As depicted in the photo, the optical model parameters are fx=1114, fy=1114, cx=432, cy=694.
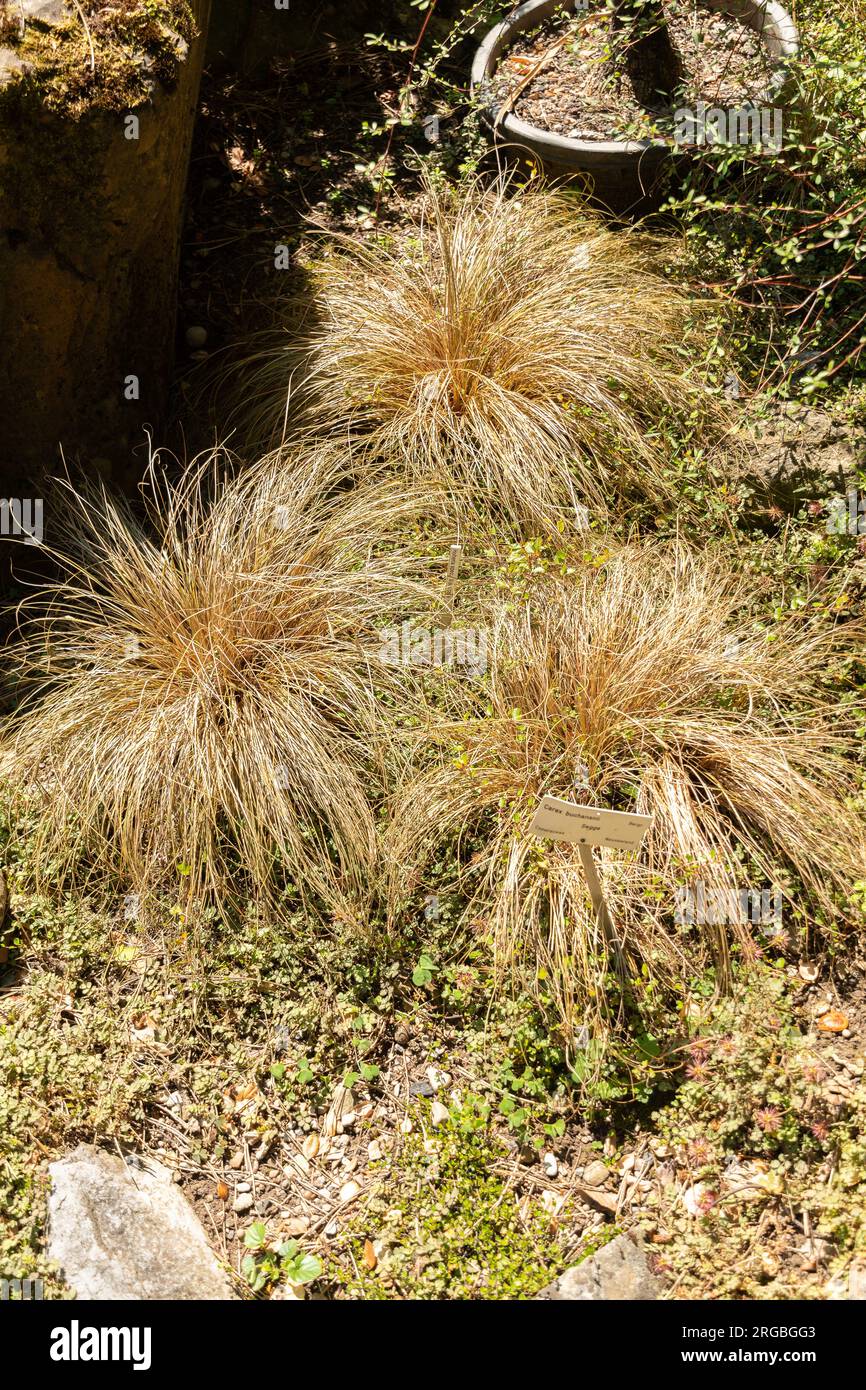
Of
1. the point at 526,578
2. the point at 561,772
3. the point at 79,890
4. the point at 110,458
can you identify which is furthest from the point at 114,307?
the point at 561,772

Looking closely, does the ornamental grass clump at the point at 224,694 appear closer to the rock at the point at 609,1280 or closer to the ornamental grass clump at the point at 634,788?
the ornamental grass clump at the point at 634,788

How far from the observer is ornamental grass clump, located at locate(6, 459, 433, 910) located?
10.2 ft

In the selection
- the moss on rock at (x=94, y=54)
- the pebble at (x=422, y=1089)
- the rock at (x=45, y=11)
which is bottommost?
the pebble at (x=422, y=1089)

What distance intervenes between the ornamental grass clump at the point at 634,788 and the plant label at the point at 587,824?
1.49 ft

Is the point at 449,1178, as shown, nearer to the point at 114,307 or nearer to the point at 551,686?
the point at 551,686

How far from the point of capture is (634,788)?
10.2ft

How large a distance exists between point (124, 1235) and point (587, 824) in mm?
1444

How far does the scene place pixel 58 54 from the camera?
10.2ft

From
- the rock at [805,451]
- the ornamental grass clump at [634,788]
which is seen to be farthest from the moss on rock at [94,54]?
the rock at [805,451]

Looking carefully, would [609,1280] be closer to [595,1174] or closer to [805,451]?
[595,1174]

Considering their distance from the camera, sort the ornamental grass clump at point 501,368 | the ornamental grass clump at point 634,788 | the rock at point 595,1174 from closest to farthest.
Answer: the rock at point 595,1174
the ornamental grass clump at point 634,788
the ornamental grass clump at point 501,368

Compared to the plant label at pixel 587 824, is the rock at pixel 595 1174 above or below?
below

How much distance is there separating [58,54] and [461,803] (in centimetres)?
237

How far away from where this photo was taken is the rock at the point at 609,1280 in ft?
8.26
